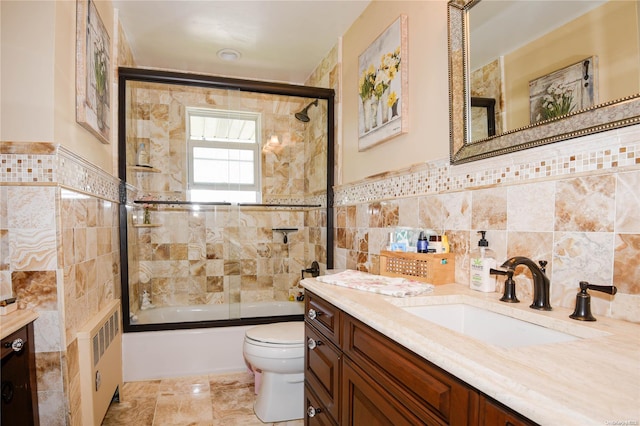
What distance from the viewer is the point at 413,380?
790 mm

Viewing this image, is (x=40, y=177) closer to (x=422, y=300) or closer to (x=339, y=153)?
(x=422, y=300)

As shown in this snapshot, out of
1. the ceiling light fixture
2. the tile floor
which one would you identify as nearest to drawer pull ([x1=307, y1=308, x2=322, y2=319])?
the tile floor

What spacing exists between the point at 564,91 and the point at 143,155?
2891mm

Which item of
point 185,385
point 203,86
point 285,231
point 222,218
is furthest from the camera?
point 285,231

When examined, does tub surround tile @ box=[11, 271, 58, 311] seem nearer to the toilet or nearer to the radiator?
the radiator

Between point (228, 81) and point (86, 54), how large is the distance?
1.12m

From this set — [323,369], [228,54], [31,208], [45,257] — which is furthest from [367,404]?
[228,54]

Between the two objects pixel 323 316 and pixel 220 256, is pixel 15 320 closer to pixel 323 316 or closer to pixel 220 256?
pixel 323 316

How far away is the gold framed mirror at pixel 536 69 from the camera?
0.89 m

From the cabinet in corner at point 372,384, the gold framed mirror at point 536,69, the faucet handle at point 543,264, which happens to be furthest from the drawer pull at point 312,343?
the gold framed mirror at point 536,69

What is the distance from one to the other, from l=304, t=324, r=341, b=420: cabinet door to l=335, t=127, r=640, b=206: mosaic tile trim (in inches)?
32.8

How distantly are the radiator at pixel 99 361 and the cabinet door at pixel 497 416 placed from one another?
1.75 meters

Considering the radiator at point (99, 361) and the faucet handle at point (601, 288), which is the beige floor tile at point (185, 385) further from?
the faucet handle at point (601, 288)

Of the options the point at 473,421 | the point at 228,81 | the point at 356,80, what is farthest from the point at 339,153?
the point at 473,421
